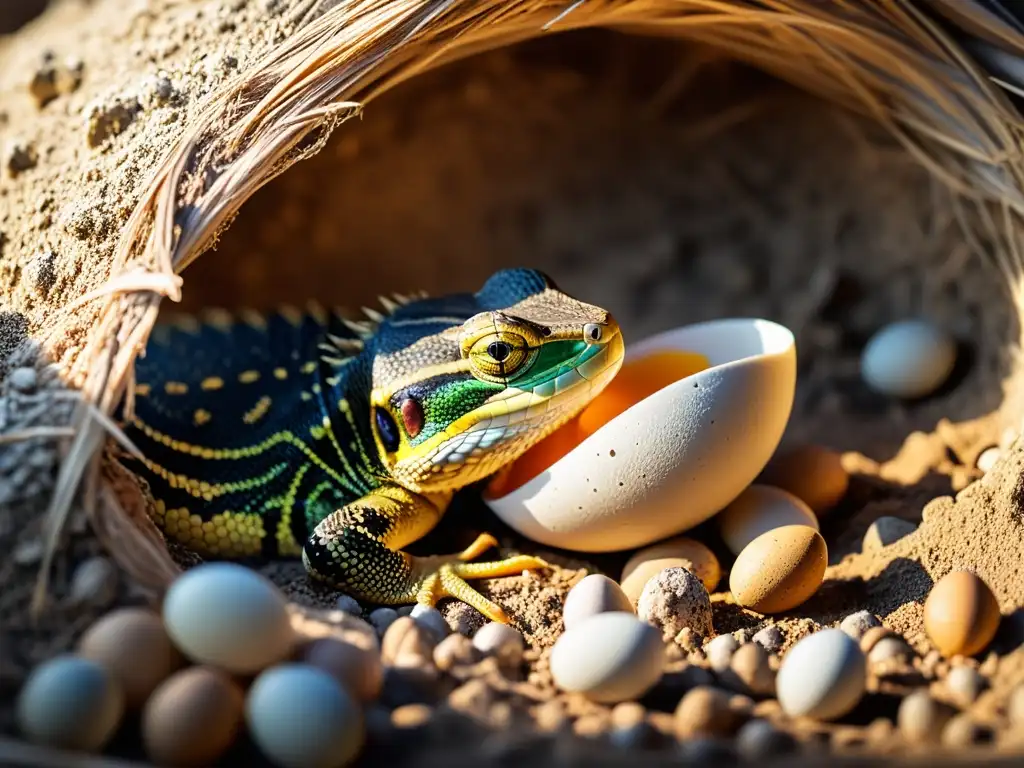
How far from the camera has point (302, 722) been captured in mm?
1330

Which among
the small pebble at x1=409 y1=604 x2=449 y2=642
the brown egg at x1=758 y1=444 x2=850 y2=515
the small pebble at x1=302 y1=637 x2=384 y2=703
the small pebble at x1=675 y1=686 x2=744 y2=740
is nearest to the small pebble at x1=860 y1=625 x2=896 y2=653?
the small pebble at x1=675 y1=686 x2=744 y2=740

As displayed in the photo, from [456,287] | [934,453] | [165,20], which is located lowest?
[934,453]

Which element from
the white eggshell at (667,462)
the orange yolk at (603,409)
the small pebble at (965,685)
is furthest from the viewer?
the orange yolk at (603,409)

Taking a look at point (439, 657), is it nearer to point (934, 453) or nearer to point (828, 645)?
point (828, 645)

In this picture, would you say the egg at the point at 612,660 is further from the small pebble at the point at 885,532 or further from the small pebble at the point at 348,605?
the small pebble at the point at 885,532

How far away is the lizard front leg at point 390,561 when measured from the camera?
205 cm

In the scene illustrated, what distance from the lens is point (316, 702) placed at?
4.41 feet

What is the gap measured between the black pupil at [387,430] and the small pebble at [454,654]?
22.1 inches

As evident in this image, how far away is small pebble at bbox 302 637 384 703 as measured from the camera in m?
1.48

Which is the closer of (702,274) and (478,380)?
(478,380)

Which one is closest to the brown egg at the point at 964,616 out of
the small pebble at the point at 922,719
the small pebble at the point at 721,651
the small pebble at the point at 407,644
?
the small pebble at the point at 922,719

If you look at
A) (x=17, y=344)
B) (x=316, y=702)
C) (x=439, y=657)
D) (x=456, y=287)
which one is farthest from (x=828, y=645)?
(x=456, y=287)

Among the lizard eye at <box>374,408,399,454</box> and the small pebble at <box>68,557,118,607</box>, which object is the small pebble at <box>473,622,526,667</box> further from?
the small pebble at <box>68,557,118,607</box>

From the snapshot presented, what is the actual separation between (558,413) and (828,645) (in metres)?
0.77
